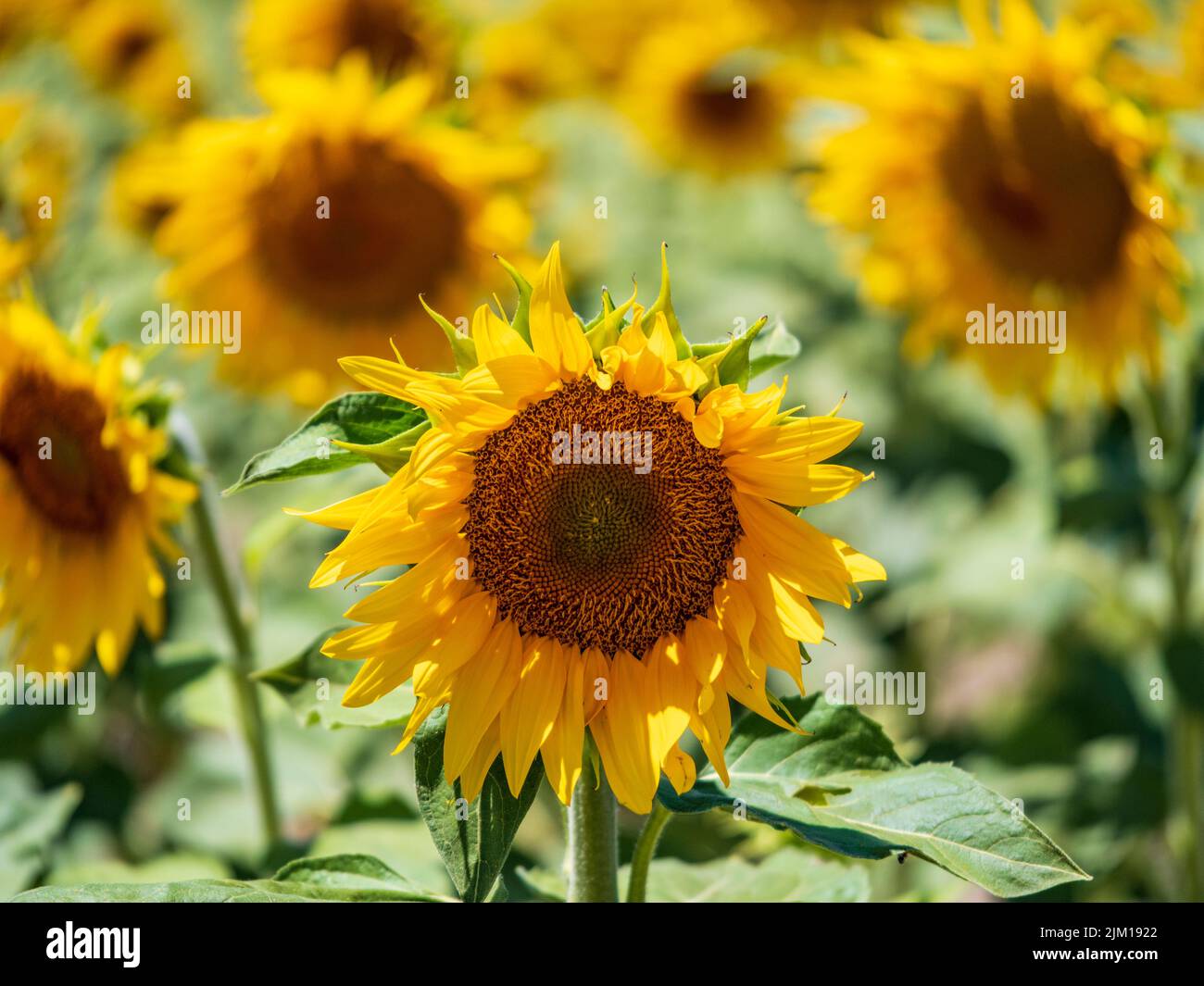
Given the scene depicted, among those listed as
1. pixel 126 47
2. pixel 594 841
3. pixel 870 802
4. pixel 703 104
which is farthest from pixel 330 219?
pixel 126 47

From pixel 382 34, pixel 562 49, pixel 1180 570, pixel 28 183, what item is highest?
pixel 562 49

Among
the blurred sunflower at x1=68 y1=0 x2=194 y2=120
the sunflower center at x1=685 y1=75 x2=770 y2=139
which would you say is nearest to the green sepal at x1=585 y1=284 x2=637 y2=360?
the sunflower center at x1=685 y1=75 x2=770 y2=139

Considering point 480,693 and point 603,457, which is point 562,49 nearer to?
point 603,457

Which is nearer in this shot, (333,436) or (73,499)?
(333,436)

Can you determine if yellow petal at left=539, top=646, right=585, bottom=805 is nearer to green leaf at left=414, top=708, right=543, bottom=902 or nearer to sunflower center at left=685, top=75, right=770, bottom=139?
green leaf at left=414, top=708, right=543, bottom=902

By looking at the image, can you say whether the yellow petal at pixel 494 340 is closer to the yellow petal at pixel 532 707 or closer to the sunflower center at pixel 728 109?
the yellow petal at pixel 532 707
